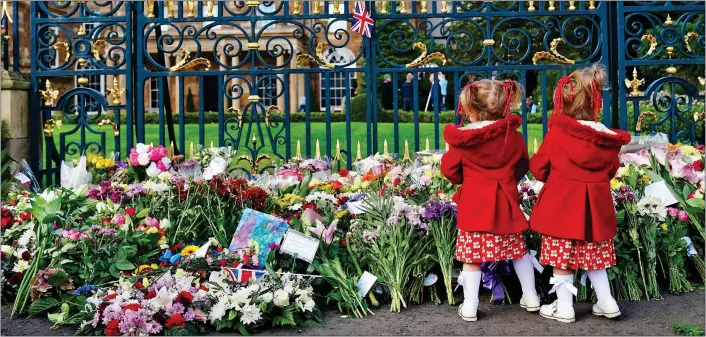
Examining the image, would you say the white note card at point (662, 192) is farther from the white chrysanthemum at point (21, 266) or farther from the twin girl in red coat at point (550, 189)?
the white chrysanthemum at point (21, 266)

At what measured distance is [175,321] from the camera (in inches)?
146

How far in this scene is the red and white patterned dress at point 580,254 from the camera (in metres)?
4.00

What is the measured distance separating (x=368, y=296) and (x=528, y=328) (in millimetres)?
918

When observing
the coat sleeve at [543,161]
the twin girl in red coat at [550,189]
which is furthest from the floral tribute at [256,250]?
the coat sleeve at [543,161]

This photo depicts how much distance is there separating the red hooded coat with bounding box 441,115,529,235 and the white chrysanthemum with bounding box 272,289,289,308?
1002 millimetres

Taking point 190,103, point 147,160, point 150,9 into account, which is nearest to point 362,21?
point 150,9

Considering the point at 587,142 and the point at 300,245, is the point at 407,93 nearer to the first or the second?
the point at 300,245

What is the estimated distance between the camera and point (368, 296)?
435 cm

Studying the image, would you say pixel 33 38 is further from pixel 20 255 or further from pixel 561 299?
pixel 561 299

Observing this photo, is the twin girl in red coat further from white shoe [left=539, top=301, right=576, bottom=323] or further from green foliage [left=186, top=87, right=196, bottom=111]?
green foliage [left=186, top=87, right=196, bottom=111]

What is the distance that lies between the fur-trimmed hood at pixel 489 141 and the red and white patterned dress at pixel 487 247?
1.25ft

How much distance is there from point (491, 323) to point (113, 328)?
6.23 ft

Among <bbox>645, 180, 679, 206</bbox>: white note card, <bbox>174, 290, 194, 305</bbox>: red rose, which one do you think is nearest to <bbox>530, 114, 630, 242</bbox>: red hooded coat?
<bbox>645, 180, 679, 206</bbox>: white note card

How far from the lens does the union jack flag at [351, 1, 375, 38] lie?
640 centimetres
